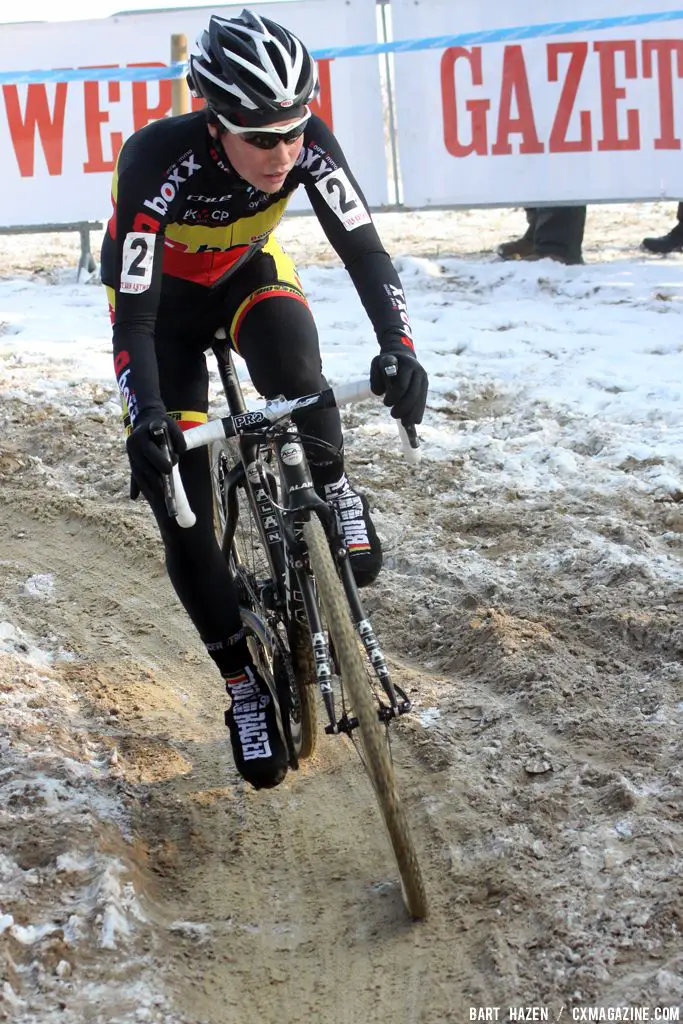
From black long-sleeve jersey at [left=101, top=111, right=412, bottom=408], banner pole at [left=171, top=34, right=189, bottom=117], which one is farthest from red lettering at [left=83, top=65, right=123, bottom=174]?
black long-sleeve jersey at [left=101, top=111, right=412, bottom=408]

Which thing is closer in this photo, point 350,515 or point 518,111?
point 350,515

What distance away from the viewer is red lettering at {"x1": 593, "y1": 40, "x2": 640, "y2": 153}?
920 cm

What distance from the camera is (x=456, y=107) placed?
953 cm

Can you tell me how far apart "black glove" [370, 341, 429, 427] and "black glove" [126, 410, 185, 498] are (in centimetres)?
57

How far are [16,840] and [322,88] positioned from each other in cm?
784

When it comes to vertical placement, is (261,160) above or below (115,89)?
below

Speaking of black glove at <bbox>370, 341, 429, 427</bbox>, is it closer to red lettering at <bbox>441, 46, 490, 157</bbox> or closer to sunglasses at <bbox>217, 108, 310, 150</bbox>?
sunglasses at <bbox>217, 108, 310, 150</bbox>

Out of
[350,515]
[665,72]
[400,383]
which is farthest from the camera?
[665,72]

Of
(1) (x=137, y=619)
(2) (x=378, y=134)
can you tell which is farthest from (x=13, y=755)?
(2) (x=378, y=134)

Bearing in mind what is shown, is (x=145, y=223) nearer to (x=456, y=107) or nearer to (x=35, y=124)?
(x=456, y=107)

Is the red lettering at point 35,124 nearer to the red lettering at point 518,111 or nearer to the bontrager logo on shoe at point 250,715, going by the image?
the red lettering at point 518,111

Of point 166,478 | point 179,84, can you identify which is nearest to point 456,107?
point 179,84

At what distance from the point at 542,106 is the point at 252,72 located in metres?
6.99

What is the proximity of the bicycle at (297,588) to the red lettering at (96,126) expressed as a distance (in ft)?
21.8
